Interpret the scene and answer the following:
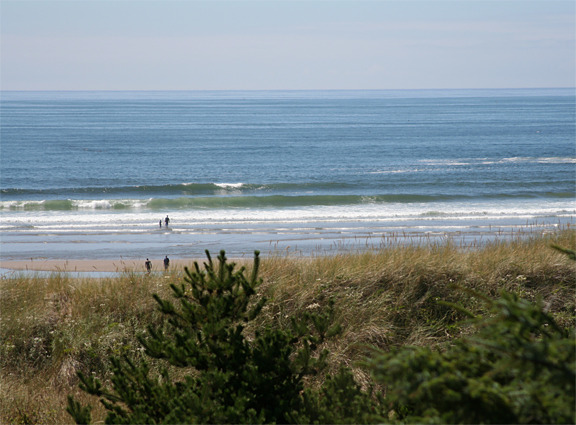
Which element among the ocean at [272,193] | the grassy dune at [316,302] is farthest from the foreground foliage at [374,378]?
the ocean at [272,193]

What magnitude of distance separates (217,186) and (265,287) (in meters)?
Result: 32.3

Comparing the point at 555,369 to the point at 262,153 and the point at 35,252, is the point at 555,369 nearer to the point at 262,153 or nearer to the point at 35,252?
the point at 35,252

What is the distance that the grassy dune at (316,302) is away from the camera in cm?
740

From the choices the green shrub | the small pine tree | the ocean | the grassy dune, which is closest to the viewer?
the green shrub

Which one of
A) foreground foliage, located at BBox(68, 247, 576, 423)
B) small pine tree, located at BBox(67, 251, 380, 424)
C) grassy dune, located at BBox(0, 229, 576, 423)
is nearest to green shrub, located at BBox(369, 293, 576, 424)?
foreground foliage, located at BBox(68, 247, 576, 423)

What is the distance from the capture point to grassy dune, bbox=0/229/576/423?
7398mm

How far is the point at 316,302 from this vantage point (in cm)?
805

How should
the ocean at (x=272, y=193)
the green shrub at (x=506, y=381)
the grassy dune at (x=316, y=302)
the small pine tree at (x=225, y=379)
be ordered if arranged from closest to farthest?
the green shrub at (x=506, y=381)
the small pine tree at (x=225, y=379)
the grassy dune at (x=316, y=302)
the ocean at (x=272, y=193)

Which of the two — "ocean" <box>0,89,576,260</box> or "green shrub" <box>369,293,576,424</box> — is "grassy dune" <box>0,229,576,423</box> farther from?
"green shrub" <box>369,293,576,424</box>

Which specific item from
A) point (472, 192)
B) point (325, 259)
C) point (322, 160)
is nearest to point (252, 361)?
point (325, 259)

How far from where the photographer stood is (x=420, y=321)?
7.97m

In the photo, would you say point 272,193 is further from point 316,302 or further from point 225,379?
point 225,379

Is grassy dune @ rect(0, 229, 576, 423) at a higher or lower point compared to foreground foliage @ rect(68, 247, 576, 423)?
lower

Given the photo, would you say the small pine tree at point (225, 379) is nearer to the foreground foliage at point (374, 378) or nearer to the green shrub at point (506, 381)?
the foreground foliage at point (374, 378)
